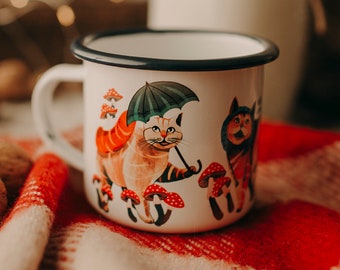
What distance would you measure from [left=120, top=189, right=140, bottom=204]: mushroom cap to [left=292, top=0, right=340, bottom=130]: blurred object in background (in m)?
0.38

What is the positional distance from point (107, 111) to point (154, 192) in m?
0.06

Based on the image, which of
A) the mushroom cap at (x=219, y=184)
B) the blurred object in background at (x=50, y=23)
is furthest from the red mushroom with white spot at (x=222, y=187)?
the blurred object in background at (x=50, y=23)

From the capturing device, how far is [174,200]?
0.36 meters

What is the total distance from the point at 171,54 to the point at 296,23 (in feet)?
0.67

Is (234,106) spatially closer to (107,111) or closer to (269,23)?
(107,111)

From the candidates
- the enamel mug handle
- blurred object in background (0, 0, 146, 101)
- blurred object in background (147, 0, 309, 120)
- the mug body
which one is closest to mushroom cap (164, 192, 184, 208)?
the mug body

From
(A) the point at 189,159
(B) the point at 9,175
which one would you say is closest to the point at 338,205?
(A) the point at 189,159

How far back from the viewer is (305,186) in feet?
1.56

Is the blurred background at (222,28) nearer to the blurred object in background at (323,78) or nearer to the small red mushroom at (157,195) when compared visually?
the blurred object in background at (323,78)

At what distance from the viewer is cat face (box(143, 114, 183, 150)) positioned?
34 centimetres

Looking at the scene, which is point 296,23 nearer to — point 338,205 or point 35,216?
point 338,205

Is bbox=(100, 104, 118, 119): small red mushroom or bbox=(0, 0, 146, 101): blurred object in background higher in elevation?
bbox=(100, 104, 118, 119): small red mushroom

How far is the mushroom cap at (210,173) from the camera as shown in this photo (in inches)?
14.3

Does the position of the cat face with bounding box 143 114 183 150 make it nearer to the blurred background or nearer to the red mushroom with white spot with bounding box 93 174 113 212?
the red mushroom with white spot with bounding box 93 174 113 212
